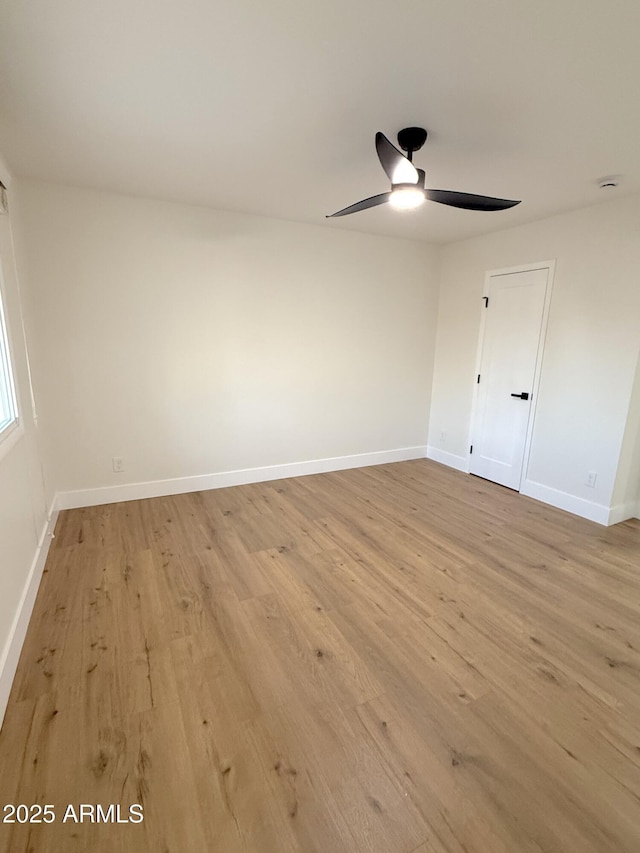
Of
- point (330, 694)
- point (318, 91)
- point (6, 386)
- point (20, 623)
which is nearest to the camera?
point (330, 694)

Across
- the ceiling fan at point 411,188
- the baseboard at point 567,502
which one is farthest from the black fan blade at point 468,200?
the baseboard at point 567,502

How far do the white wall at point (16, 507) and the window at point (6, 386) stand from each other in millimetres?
92

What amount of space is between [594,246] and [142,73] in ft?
10.8

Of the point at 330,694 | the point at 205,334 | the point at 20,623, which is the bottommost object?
the point at 330,694

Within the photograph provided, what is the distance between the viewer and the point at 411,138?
2053 mm

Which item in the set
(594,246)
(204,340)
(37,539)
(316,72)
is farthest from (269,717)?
(594,246)

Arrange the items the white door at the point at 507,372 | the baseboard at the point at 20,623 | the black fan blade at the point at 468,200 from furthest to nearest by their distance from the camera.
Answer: the white door at the point at 507,372, the black fan blade at the point at 468,200, the baseboard at the point at 20,623

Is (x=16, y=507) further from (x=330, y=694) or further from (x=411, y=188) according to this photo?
(x=411, y=188)

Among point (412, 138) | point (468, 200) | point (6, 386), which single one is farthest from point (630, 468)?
point (6, 386)

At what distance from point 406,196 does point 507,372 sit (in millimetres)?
2526

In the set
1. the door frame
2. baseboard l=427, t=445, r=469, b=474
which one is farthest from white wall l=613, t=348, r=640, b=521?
baseboard l=427, t=445, r=469, b=474

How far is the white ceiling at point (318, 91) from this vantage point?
1.35 metres

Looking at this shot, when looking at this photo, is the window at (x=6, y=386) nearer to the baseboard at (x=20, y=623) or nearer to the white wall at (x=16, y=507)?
the white wall at (x=16, y=507)

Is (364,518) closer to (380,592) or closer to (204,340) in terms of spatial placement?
(380,592)
